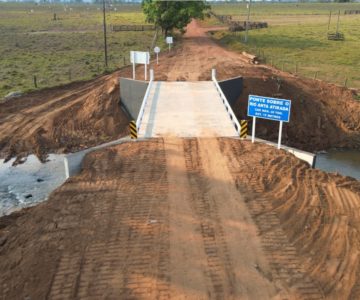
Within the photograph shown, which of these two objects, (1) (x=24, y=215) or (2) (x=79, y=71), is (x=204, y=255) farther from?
(2) (x=79, y=71)

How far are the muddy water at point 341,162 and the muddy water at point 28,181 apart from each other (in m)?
12.4

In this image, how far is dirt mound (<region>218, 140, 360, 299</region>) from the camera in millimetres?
9281

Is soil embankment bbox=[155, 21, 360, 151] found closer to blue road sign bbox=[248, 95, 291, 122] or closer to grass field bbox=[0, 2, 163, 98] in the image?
grass field bbox=[0, 2, 163, 98]

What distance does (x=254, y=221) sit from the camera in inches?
433

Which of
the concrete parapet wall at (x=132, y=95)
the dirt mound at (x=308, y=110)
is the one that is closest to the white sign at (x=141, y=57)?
the concrete parapet wall at (x=132, y=95)

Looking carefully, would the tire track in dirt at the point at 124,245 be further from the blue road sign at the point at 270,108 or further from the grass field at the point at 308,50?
the grass field at the point at 308,50

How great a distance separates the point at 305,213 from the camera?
11430mm

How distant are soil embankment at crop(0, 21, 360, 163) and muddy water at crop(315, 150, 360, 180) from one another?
897 millimetres

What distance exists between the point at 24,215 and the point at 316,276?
8.31 metres

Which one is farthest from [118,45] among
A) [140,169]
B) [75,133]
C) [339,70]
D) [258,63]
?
[140,169]

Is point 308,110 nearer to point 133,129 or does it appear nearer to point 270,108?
point 270,108

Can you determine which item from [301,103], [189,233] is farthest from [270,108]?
[301,103]

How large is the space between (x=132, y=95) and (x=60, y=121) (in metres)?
4.17

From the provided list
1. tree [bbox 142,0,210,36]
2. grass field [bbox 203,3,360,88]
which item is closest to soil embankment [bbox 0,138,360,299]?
grass field [bbox 203,3,360,88]
